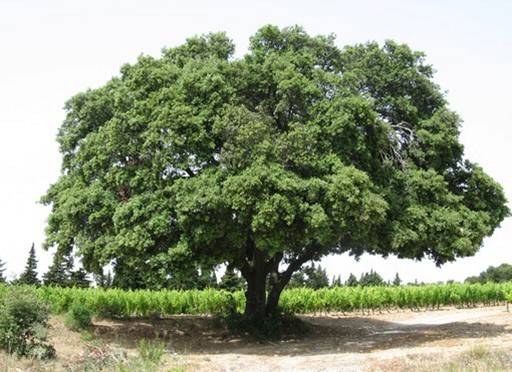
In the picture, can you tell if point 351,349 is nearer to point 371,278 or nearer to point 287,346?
point 287,346

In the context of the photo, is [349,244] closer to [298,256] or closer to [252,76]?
[298,256]

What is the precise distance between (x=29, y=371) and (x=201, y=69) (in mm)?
10280

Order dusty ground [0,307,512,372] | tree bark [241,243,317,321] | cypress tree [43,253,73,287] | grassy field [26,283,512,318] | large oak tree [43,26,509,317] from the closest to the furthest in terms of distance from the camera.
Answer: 1. dusty ground [0,307,512,372]
2. large oak tree [43,26,509,317]
3. tree bark [241,243,317,321]
4. grassy field [26,283,512,318]
5. cypress tree [43,253,73,287]

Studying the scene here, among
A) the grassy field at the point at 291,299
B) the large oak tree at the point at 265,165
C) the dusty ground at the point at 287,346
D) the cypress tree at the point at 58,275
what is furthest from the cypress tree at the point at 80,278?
the large oak tree at the point at 265,165

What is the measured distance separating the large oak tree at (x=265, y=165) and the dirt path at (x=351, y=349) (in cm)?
281

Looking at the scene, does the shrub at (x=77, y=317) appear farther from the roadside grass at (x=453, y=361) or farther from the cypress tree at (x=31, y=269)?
→ the cypress tree at (x=31, y=269)

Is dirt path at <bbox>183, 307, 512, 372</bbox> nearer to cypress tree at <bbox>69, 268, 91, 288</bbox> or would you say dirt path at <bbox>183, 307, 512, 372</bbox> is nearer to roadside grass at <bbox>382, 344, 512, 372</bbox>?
roadside grass at <bbox>382, 344, 512, 372</bbox>

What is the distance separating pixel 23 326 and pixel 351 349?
9507mm

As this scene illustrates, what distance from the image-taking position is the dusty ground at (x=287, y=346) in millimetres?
13781

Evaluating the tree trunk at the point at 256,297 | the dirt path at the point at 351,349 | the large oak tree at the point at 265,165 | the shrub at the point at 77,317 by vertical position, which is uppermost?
the large oak tree at the point at 265,165

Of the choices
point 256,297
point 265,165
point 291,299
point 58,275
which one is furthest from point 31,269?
point 265,165

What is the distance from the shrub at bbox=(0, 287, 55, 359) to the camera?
13.8m

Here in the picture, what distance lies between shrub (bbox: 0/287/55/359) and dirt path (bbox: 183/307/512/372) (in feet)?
12.1

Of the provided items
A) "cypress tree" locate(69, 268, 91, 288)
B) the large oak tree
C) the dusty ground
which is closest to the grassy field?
the dusty ground
